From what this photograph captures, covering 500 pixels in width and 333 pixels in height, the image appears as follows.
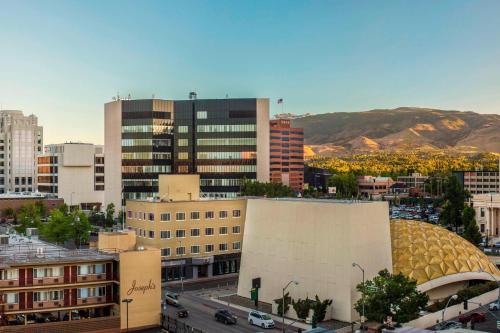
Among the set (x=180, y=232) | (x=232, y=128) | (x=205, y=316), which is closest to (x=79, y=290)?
(x=205, y=316)

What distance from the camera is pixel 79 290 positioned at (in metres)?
70.5

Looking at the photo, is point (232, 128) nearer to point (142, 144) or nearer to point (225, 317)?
point (142, 144)

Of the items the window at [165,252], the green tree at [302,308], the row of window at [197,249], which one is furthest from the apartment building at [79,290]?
the row of window at [197,249]

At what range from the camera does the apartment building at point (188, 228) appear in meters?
107

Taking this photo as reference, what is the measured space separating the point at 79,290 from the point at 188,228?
132 feet

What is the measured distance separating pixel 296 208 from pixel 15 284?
38346 millimetres

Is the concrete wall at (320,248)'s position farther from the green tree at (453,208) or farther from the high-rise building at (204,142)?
the high-rise building at (204,142)

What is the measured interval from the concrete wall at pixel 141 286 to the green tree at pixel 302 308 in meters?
17.5

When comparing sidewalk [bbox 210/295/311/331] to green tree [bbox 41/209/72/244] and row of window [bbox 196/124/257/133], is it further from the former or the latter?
row of window [bbox 196/124/257/133]

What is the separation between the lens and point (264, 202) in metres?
93.1

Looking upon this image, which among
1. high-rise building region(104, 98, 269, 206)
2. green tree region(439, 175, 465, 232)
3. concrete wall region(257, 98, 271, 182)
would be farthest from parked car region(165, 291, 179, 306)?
concrete wall region(257, 98, 271, 182)

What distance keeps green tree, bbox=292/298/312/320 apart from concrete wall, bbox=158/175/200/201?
4210 centimetres

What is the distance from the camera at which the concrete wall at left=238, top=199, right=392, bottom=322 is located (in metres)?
78.8

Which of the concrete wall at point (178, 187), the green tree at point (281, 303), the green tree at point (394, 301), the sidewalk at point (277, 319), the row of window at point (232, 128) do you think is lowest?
the sidewalk at point (277, 319)
